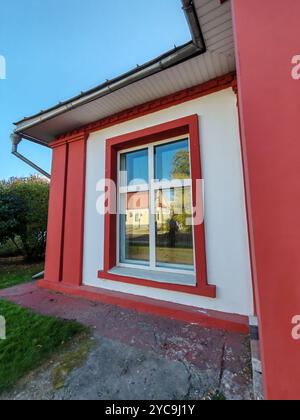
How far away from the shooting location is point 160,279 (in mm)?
2582

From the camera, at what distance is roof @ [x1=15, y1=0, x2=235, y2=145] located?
174cm

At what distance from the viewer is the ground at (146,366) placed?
1336 millimetres

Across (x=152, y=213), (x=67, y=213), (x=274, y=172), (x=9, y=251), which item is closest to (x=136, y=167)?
(x=152, y=213)

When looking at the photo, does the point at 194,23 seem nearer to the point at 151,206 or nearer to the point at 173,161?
the point at 173,161

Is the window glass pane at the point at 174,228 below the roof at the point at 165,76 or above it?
below

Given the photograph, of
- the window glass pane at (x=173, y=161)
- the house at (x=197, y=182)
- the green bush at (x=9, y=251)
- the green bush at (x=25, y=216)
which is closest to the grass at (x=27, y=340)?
the house at (x=197, y=182)

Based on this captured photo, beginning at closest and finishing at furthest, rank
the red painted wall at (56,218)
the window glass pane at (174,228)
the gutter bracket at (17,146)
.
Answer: the window glass pane at (174,228) < the red painted wall at (56,218) < the gutter bracket at (17,146)

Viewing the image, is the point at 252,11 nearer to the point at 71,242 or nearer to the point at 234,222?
the point at 234,222

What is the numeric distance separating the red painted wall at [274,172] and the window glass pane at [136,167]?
2.18 metres

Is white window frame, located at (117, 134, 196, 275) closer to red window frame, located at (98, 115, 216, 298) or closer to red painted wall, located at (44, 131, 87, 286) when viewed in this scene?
red window frame, located at (98, 115, 216, 298)

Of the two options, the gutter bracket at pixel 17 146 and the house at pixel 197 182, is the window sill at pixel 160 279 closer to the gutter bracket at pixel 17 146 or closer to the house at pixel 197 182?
the house at pixel 197 182

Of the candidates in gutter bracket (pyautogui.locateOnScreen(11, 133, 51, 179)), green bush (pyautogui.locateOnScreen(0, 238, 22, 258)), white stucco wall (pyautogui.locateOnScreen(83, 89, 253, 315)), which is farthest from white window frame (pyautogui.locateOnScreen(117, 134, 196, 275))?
green bush (pyautogui.locateOnScreen(0, 238, 22, 258))

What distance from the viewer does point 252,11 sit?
1.14 meters

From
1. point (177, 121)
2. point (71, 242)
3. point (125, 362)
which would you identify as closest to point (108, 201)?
point (71, 242)
